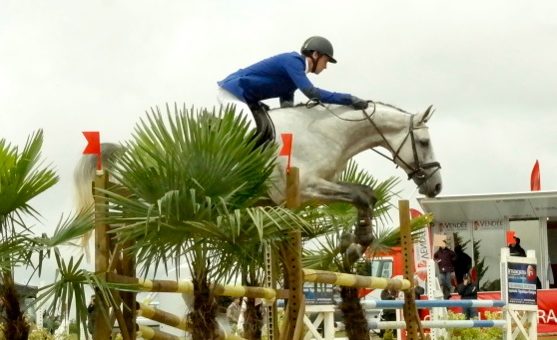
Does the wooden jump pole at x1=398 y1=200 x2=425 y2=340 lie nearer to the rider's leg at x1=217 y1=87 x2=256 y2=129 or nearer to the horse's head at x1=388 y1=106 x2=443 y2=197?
the horse's head at x1=388 y1=106 x2=443 y2=197

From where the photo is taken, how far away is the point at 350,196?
7.29 metres

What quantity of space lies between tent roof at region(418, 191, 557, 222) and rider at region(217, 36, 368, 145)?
1221 cm

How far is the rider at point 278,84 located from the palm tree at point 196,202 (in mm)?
1266

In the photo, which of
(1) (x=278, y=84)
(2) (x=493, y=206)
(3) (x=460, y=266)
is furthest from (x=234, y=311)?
(2) (x=493, y=206)

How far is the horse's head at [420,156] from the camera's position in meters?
7.77

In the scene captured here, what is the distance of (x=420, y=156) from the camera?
7.79m

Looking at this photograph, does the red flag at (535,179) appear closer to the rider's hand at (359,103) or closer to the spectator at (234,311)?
the spectator at (234,311)

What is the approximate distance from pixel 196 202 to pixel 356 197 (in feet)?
5.96

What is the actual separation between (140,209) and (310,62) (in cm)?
223

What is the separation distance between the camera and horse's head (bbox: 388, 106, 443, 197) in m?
7.77

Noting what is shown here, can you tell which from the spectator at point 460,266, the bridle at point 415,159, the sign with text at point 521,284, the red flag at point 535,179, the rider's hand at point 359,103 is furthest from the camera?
the red flag at point 535,179

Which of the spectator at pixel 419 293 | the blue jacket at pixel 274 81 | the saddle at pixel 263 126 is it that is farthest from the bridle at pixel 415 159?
the spectator at pixel 419 293

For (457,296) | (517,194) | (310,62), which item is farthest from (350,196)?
(517,194)

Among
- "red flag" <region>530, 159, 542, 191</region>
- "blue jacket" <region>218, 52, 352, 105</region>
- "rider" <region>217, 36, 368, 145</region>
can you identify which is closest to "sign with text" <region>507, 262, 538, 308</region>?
"rider" <region>217, 36, 368, 145</region>
